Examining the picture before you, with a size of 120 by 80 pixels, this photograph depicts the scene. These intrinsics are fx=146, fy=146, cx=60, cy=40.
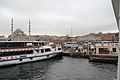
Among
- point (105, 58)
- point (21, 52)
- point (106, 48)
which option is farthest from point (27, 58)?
point (106, 48)

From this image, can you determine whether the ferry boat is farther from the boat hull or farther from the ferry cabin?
the ferry cabin

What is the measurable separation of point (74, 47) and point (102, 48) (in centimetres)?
2223

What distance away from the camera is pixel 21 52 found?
32562 millimetres

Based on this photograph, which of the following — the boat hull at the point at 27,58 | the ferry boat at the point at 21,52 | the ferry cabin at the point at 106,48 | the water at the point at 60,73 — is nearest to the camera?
the water at the point at 60,73

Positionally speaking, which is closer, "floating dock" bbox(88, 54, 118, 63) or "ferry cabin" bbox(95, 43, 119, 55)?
"floating dock" bbox(88, 54, 118, 63)

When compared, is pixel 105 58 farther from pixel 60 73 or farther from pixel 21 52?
pixel 21 52

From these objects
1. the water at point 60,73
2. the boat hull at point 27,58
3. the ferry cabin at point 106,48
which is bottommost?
the water at point 60,73

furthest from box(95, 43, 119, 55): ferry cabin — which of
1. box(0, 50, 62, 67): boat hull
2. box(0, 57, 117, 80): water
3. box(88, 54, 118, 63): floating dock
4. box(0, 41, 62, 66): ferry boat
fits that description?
box(0, 41, 62, 66): ferry boat

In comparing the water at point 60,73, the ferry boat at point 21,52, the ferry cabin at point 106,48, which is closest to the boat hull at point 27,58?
the ferry boat at point 21,52

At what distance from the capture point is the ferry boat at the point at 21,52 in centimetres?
2917

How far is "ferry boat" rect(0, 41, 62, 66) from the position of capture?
29172 millimetres

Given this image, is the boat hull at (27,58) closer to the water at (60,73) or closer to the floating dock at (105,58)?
the water at (60,73)

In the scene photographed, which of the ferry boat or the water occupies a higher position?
the ferry boat

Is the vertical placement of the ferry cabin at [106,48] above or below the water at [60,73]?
above
